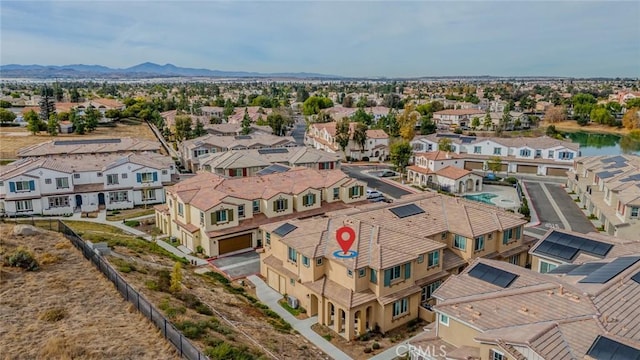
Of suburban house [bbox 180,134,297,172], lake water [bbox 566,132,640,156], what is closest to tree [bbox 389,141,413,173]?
suburban house [bbox 180,134,297,172]

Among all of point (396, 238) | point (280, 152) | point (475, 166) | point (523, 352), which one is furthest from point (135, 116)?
point (523, 352)

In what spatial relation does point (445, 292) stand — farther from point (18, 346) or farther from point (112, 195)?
point (112, 195)

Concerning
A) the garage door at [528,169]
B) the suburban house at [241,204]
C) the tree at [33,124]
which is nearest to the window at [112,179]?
the suburban house at [241,204]

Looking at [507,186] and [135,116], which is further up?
[135,116]

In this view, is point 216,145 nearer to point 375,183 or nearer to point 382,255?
point 375,183

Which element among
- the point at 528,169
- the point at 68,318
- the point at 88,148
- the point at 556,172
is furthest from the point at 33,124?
the point at 556,172

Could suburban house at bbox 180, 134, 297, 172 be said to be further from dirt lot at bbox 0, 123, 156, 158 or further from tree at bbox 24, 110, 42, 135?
tree at bbox 24, 110, 42, 135
